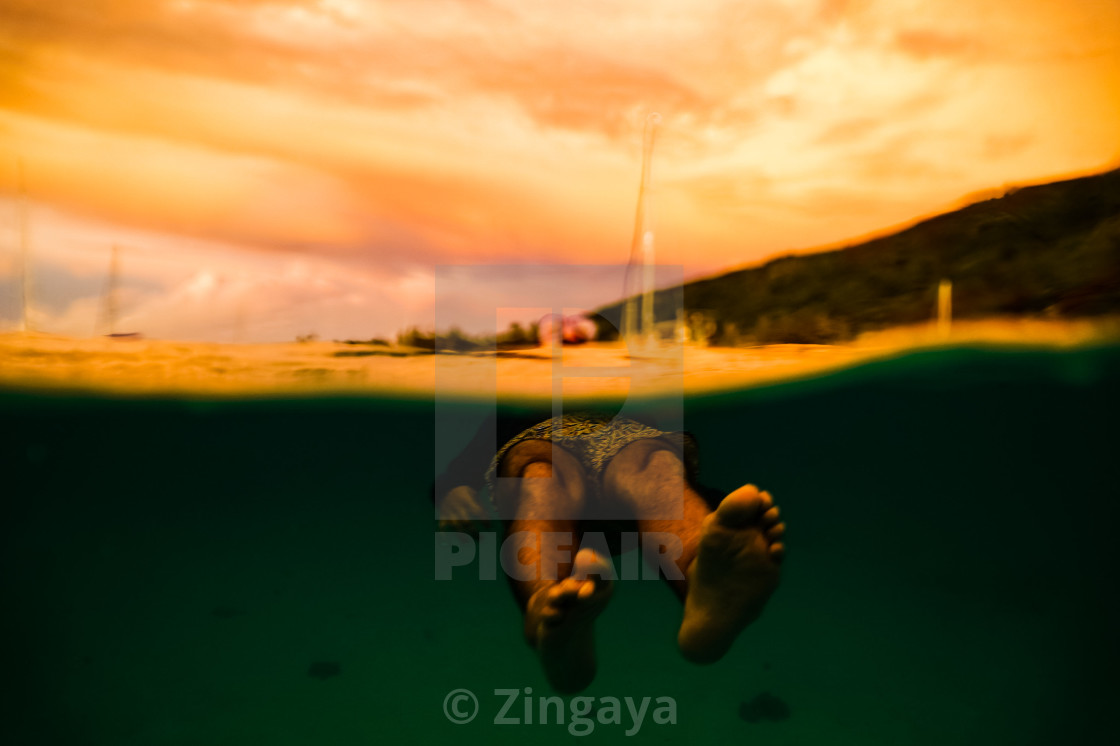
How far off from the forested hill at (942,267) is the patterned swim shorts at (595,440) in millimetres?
2565

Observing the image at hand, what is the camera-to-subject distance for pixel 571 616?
2.33 meters

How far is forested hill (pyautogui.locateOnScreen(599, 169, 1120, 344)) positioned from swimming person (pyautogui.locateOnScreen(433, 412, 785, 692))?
2.85m

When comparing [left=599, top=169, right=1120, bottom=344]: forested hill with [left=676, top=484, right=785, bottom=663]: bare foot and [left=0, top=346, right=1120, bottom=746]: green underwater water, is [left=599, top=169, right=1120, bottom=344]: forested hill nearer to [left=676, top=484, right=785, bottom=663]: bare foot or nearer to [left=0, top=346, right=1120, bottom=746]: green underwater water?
[left=0, top=346, right=1120, bottom=746]: green underwater water

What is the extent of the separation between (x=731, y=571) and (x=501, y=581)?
47.0 ft

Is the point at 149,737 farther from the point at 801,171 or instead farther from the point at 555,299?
the point at 801,171

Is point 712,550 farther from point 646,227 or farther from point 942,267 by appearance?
point 942,267

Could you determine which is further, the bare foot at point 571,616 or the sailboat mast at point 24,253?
the sailboat mast at point 24,253

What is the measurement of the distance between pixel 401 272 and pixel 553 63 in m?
2.79

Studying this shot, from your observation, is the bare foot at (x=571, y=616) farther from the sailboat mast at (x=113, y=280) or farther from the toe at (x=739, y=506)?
the sailboat mast at (x=113, y=280)

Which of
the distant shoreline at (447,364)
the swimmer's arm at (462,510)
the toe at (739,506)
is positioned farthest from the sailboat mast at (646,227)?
the toe at (739,506)

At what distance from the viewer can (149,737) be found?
30.8 feet

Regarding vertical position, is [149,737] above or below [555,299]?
below

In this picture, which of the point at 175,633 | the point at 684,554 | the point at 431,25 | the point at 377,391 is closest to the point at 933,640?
the point at 377,391

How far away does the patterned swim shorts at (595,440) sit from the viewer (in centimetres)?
366
